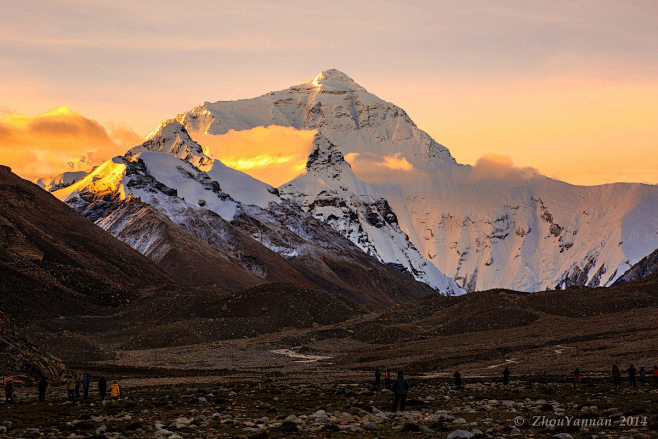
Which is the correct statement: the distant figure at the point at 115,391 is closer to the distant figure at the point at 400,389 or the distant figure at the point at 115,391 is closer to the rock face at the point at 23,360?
the distant figure at the point at 400,389

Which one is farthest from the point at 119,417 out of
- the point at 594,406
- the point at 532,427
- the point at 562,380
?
the point at 562,380

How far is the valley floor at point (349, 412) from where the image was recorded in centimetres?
3419

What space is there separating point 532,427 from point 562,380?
1097 inches

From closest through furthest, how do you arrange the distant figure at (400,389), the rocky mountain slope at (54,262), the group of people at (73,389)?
the distant figure at (400,389)
the group of people at (73,389)
the rocky mountain slope at (54,262)

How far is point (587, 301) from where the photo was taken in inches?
5113

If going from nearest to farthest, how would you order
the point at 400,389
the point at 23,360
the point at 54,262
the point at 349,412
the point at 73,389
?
the point at 400,389 < the point at 349,412 < the point at 73,389 < the point at 23,360 < the point at 54,262

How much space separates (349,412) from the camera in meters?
41.6

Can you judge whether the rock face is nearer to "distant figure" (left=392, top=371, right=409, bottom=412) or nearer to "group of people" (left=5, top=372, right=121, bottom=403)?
"group of people" (left=5, top=372, right=121, bottom=403)

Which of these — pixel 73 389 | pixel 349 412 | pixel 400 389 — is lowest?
pixel 349 412

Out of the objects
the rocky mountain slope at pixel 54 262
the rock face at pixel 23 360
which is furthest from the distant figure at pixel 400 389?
the rocky mountain slope at pixel 54 262

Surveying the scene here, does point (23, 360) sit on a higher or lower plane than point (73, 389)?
higher

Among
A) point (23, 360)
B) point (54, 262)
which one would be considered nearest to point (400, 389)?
point (23, 360)

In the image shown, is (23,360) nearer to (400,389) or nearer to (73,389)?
(73,389)

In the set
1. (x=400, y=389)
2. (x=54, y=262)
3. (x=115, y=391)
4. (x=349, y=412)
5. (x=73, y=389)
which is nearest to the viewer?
(x=400, y=389)
